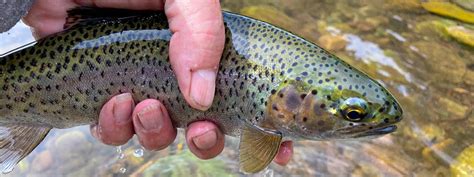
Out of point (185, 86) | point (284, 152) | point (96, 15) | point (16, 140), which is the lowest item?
point (284, 152)

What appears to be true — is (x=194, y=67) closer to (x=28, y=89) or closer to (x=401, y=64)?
(x=28, y=89)

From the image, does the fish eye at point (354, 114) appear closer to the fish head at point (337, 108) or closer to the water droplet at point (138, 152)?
the fish head at point (337, 108)

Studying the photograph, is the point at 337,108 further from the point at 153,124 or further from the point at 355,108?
the point at 153,124

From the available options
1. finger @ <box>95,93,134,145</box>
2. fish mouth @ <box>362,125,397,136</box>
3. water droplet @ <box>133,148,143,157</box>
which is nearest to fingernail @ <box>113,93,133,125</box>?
finger @ <box>95,93,134,145</box>

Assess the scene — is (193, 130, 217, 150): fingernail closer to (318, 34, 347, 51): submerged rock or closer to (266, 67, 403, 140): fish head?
(266, 67, 403, 140): fish head

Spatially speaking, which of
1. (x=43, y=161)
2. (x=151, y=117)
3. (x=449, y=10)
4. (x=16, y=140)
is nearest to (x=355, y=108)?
(x=151, y=117)

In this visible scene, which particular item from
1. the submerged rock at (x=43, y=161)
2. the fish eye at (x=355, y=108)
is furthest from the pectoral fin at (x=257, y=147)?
the submerged rock at (x=43, y=161)
